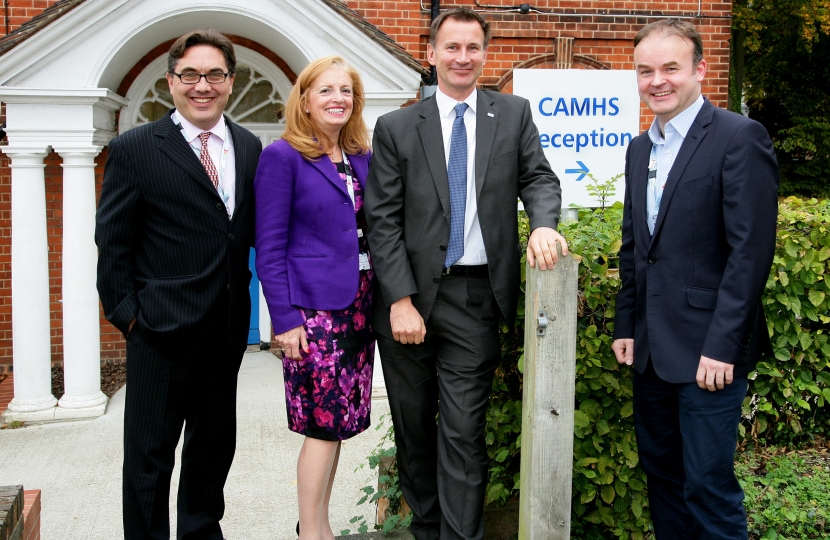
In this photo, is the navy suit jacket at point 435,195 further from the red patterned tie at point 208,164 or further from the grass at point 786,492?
the grass at point 786,492

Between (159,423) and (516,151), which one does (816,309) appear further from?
(159,423)

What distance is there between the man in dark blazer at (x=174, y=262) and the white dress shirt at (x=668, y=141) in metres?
1.59

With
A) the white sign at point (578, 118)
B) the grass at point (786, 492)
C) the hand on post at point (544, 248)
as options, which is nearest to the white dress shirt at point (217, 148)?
the hand on post at point (544, 248)

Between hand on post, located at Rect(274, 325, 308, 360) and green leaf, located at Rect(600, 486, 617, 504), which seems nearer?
hand on post, located at Rect(274, 325, 308, 360)

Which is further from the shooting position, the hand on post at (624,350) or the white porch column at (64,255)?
the white porch column at (64,255)

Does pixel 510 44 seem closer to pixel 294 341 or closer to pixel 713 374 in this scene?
pixel 294 341

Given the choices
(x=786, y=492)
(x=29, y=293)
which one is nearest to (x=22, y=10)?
(x=29, y=293)

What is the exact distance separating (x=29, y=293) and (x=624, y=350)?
17.9 ft

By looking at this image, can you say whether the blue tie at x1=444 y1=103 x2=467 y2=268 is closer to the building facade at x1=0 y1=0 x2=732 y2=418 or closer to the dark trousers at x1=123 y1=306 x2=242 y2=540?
the dark trousers at x1=123 y1=306 x2=242 y2=540

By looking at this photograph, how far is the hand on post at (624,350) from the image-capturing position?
307cm

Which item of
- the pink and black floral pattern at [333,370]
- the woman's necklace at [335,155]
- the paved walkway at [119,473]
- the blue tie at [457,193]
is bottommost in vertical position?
the paved walkway at [119,473]

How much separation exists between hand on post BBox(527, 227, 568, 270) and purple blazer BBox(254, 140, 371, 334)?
0.72 m

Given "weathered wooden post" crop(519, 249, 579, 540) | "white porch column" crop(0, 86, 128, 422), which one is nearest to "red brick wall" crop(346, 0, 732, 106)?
"white porch column" crop(0, 86, 128, 422)

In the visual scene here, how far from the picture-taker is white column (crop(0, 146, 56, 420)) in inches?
261
